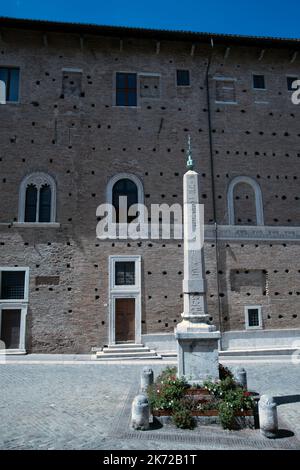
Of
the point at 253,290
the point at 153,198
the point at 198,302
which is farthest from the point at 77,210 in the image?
the point at 198,302

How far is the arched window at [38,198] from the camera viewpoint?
619 inches

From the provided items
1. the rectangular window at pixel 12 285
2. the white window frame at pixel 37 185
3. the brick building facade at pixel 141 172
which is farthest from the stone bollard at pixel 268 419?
the white window frame at pixel 37 185

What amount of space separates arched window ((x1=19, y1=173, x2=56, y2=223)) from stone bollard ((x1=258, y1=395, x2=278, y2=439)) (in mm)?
11825

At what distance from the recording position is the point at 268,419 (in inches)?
229

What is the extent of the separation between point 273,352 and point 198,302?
9221 millimetres

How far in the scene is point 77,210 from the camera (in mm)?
15789

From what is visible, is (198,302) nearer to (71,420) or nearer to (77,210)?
(71,420)

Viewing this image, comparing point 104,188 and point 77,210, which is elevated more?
point 104,188

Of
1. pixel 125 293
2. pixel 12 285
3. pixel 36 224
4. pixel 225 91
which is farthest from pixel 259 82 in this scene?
pixel 12 285

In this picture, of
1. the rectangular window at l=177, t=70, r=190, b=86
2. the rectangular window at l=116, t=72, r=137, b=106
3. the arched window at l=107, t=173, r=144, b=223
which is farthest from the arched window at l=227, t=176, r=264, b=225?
the rectangular window at l=116, t=72, r=137, b=106

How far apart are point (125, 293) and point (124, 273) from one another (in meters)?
0.85

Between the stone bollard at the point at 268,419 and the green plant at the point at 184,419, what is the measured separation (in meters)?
1.10

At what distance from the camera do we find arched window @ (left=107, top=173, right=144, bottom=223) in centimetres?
1614

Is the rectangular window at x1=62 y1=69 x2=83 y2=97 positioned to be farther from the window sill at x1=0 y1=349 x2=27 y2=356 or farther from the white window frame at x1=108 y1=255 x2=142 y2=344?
the window sill at x1=0 y1=349 x2=27 y2=356
